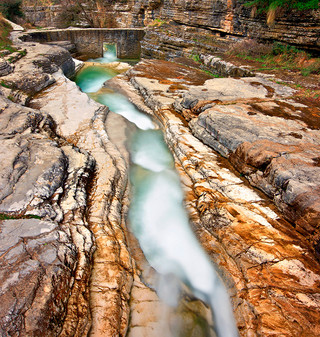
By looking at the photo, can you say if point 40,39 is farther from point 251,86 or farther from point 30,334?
point 30,334

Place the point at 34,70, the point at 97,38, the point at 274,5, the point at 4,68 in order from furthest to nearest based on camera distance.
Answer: the point at 97,38 < the point at 274,5 < the point at 34,70 < the point at 4,68


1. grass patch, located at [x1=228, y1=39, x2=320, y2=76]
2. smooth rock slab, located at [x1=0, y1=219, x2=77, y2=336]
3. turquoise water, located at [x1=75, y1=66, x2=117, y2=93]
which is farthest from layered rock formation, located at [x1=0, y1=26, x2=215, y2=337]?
grass patch, located at [x1=228, y1=39, x2=320, y2=76]

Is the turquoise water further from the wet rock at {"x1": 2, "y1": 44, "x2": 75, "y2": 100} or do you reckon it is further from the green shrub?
the green shrub

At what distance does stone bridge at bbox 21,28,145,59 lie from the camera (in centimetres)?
1606

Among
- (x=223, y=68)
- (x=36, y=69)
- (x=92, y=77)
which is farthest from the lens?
(x=92, y=77)

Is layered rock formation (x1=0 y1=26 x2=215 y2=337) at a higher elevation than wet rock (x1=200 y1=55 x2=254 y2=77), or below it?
below

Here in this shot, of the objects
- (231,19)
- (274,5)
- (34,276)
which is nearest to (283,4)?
(274,5)

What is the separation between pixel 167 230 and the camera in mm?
4582

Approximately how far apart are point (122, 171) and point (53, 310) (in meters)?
3.23

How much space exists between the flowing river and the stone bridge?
42.1ft

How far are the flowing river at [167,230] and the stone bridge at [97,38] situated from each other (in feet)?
42.1

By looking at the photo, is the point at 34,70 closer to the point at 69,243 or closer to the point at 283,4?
the point at 69,243

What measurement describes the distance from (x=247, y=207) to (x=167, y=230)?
164 centimetres

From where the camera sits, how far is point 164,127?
7.28 meters
